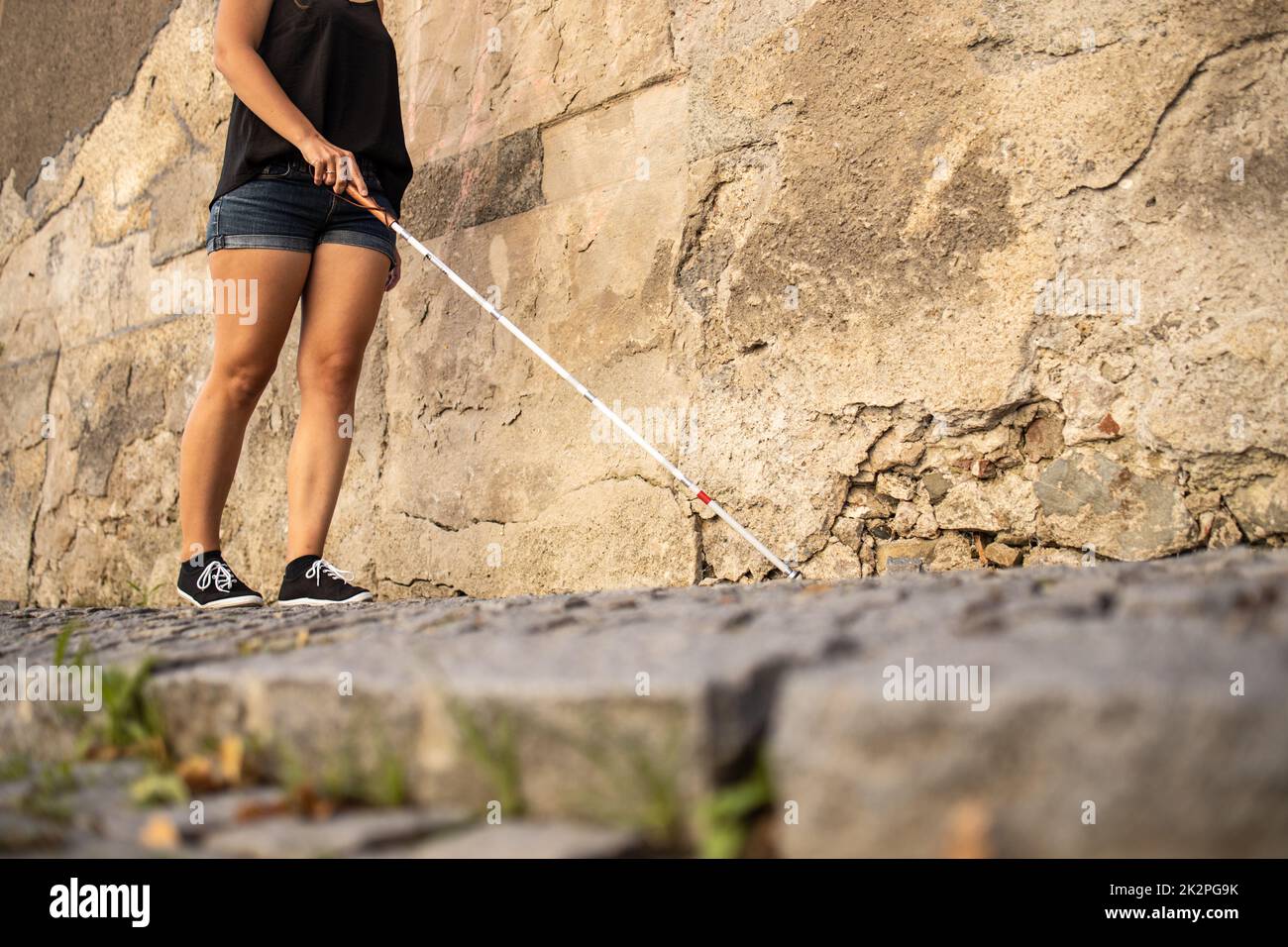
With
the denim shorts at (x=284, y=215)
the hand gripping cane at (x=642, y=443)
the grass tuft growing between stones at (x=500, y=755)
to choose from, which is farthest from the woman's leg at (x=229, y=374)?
Result: the grass tuft growing between stones at (x=500, y=755)

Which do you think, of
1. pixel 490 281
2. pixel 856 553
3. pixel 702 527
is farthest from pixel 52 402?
pixel 856 553

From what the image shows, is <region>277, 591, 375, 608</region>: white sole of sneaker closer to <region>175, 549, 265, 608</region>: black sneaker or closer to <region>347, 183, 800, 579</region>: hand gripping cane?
<region>175, 549, 265, 608</region>: black sneaker

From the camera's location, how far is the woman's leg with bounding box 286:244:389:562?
2.27 m

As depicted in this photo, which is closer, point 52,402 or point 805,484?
point 805,484

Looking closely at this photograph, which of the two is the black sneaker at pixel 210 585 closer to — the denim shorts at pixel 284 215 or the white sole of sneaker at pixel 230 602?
the white sole of sneaker at pixel 230 602

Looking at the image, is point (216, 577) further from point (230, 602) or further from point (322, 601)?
point (322, 601)

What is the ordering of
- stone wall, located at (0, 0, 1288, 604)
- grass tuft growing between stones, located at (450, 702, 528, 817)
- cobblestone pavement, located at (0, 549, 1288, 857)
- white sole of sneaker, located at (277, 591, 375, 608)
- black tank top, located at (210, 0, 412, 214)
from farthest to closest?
black tank top, located at (210, 0, 412, 214) < white sole of sneaker, located at (277, 591, 375, 608) < stone wall, located at (0, 0, 1288, 604) < grass tuft growing between stones, located at (450, 702, 528, 817) < cobblestone pavement, located at (0, 549, 1288, 857)

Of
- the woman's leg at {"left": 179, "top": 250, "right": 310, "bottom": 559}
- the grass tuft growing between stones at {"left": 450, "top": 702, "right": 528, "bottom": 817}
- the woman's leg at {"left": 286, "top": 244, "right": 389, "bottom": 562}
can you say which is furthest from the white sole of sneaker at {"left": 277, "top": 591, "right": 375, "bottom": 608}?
the grass tuft growing between stones at {"left": 450, "top": 702, "right": 528, "bottom": 817}

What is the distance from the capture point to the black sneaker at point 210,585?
225 cm

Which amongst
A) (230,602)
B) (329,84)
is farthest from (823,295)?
(230,602)

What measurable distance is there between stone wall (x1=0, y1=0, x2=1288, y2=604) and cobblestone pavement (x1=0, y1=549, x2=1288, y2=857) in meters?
0.67
